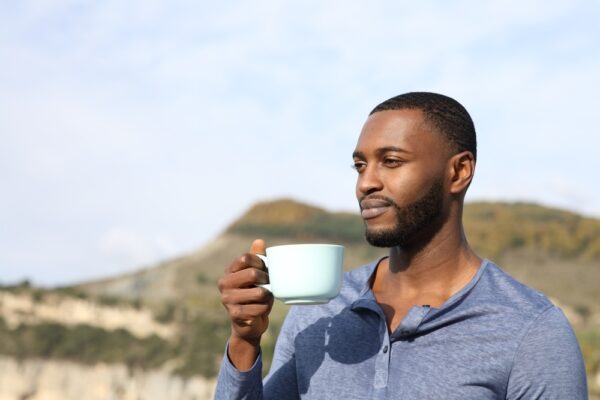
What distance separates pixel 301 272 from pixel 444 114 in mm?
663

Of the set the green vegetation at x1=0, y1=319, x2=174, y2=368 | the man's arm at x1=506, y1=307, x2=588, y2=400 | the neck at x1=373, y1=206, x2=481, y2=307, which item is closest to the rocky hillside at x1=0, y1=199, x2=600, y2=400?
the green vegetation at x1=0, y1=319, x2=174, y2=368

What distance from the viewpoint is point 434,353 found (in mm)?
2281

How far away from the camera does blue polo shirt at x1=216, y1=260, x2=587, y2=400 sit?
86.3 inches

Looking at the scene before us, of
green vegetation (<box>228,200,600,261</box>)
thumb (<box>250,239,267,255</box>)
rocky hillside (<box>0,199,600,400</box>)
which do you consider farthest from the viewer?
green vegetation (<box>228,200,600,261</box>)

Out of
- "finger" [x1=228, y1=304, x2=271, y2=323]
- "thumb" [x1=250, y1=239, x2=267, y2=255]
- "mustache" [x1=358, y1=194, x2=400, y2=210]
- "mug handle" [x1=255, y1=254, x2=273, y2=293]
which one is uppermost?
"mustache" [x1=358, y1=194, x2=400, y2=210]

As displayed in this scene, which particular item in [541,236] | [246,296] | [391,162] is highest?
[391,162]

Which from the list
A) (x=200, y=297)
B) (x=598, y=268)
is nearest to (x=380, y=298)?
(x=200, y=297)

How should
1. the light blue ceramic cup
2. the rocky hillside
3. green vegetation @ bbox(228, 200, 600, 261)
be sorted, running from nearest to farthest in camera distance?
the light blue ceramic cup
the rocky hillside
green vegetation @ bbox(228, 200, 600, 261)

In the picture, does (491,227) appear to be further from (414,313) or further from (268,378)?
(414,313)

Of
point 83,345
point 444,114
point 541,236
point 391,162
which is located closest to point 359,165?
point 391,162

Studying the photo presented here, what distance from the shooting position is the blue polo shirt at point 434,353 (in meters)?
2.19

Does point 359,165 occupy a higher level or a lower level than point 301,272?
higher

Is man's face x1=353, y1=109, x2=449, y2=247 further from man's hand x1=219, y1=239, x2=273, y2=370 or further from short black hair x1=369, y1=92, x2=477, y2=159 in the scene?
man's hand x1=219, y1=239, x2=273, y2=370

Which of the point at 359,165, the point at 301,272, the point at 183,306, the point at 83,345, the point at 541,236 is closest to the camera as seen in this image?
the point at 301,272
